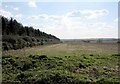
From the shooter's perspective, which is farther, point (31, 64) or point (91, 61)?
point (91, 61)

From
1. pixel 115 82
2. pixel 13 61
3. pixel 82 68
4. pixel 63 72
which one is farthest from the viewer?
pixel 13 61

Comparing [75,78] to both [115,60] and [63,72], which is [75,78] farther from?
[115,60]

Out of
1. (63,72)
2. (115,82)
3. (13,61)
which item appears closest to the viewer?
(115,82)

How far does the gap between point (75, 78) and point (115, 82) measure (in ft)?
6.22

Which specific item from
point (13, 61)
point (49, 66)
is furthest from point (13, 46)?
point (49, 66)

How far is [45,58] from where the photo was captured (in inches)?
642

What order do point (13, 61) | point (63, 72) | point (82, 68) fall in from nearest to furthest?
1. point (63, 72)
2. point (82, 68)
3. point (13, 61)

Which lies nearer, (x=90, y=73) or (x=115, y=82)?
(x=115, y=82)

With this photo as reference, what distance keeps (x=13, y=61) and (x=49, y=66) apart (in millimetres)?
2876

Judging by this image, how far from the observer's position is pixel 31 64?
14945 millimetres

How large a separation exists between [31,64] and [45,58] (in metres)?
1.58

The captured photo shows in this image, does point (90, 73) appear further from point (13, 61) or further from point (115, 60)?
point (13, 61)

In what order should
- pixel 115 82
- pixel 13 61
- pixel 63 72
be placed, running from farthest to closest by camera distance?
pixel 13 61 → pixel 63 72 → pixel 115 82

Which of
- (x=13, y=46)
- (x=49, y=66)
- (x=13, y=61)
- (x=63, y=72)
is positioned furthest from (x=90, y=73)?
(x=13, y=46)
